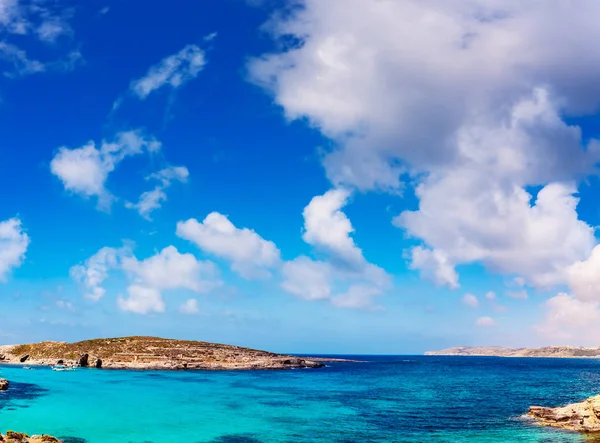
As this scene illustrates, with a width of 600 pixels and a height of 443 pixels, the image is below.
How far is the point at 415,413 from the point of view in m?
71.6

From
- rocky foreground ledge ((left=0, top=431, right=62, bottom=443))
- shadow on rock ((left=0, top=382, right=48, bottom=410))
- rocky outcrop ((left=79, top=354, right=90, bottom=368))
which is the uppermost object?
rocky foreground ledge ((left=0, top=431, right=62, bottom=443))

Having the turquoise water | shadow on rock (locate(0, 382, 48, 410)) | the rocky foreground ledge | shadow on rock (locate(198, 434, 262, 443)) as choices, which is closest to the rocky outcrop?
the turquoise water

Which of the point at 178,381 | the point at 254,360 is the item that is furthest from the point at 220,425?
the point at 254,360

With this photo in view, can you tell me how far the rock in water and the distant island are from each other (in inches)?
4528

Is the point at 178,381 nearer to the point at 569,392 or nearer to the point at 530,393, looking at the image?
the point at 530,393

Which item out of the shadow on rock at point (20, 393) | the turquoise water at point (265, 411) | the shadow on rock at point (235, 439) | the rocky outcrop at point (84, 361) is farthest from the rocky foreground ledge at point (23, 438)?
the rocky outcrop at point (84, 361)

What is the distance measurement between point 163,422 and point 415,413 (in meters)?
37.8

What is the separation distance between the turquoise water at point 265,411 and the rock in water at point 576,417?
3.22 meters

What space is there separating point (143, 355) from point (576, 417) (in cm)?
13480

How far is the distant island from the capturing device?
15462 cm

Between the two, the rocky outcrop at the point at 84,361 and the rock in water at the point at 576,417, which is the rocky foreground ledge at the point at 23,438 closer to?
the rock in water at the point at 576,417

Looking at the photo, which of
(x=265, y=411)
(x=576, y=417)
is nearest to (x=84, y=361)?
(x=265, y=411)

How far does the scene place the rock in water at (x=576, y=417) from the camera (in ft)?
183

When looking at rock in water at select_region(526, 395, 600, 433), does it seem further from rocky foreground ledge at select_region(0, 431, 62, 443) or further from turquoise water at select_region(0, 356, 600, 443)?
rocky foreground ledge at select_region(0, 431, 62, 443)
